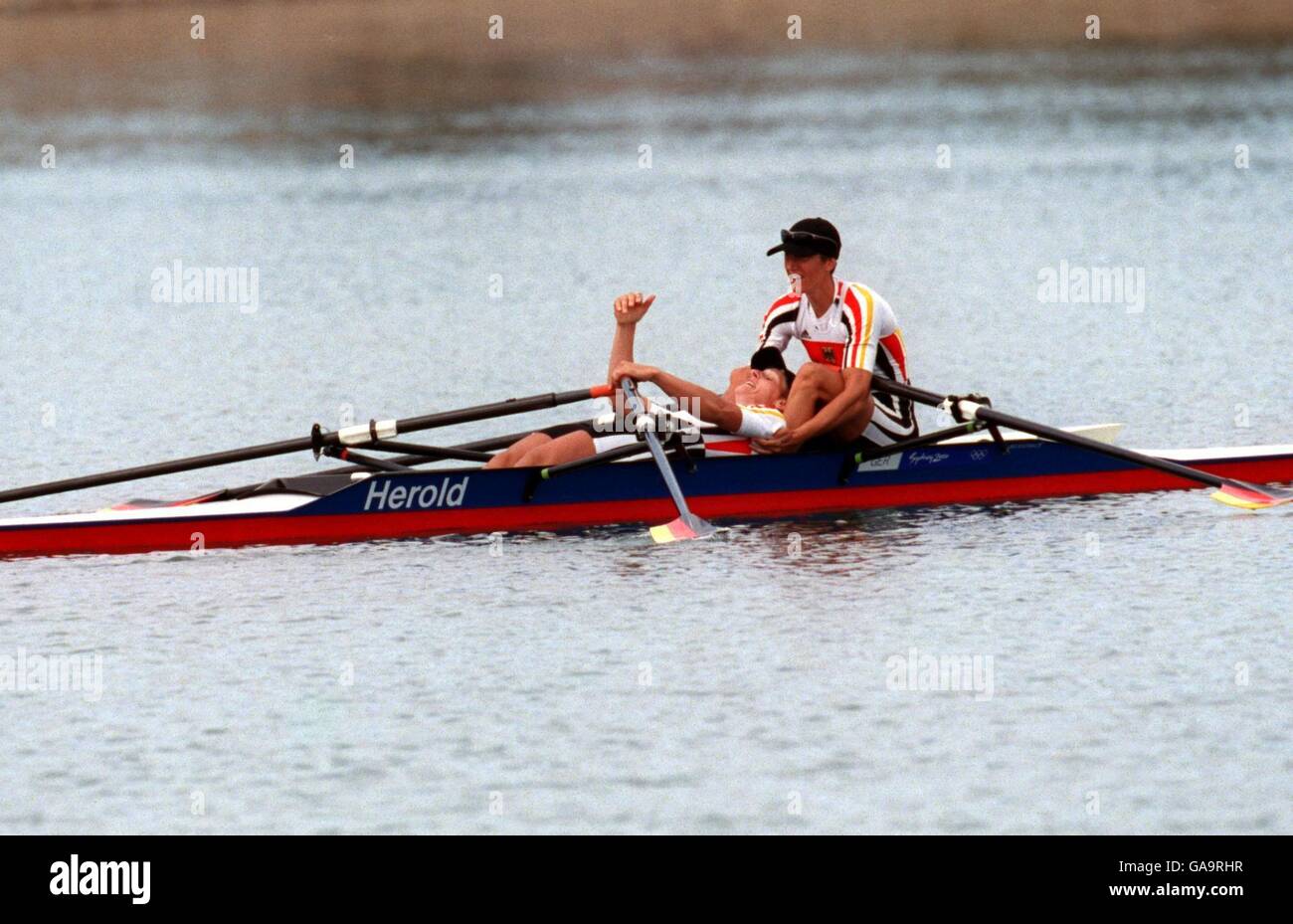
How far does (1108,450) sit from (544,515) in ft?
12.3

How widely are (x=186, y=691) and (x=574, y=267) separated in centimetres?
1786

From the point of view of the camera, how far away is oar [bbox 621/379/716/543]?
1424 centimetres

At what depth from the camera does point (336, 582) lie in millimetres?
13773

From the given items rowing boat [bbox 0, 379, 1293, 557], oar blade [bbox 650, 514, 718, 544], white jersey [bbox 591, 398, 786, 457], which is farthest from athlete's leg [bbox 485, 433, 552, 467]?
oar blade [bbox 650, 514, 718, 544]

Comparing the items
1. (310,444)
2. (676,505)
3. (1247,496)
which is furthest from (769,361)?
(1247,496)

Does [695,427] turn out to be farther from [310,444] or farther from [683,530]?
[310,444]

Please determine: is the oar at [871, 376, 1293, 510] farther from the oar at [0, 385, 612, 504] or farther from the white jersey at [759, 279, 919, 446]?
the oar at [0, 385, 612, 504]

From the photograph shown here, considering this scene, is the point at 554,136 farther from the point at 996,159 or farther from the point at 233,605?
the point at 233,605

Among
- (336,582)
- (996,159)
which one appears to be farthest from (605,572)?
(996,159)

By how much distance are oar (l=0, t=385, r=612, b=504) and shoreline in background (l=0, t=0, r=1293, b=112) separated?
1396 inches

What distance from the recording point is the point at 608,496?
14.8m

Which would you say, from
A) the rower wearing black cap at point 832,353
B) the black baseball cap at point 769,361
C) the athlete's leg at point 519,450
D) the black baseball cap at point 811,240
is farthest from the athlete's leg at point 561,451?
the black baseball cap at point 811,240

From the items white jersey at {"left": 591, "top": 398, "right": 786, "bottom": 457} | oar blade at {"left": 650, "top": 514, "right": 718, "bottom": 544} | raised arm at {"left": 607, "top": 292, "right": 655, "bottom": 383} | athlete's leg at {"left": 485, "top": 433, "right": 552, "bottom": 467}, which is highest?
raised arm at {"left": 607, "top": 292, "right": 655, "bottom": 383}

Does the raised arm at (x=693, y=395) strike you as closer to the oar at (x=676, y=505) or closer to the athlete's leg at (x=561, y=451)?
the oar at (x=676, y=505)
